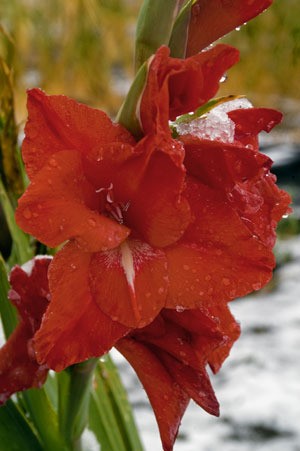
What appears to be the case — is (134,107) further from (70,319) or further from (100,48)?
(100,48)

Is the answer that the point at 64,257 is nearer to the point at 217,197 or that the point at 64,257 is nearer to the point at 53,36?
the point at 217,197

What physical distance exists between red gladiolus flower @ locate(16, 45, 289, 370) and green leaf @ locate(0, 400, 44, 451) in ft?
0.57

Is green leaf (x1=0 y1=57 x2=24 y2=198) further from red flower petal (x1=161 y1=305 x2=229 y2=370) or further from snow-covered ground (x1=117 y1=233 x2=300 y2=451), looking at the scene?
snow-covered ground (x1=117 y1=233 x2=300 y2=451)

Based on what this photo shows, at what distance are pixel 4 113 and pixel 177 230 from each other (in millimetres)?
209

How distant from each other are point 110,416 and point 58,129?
33cm

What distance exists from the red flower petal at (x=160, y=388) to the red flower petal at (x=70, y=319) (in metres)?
0.05

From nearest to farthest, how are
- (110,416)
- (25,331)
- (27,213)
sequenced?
1. (27,213)
2. (25,331)
3. (110,416)

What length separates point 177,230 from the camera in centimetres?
27

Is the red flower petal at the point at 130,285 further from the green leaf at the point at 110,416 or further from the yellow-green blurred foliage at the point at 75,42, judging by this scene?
the yellow-green blurred foliage at the point at 75,42

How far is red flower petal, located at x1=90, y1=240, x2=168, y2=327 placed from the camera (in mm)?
267

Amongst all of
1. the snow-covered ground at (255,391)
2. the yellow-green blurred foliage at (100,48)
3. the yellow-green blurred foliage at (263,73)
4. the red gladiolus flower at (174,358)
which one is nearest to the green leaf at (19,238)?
the red gladiolus flower at (174,358)

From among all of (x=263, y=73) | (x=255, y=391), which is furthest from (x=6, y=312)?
(x=263, y=73)

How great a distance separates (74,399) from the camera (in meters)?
0.40

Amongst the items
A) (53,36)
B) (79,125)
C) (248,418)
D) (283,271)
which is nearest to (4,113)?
(79,125)
